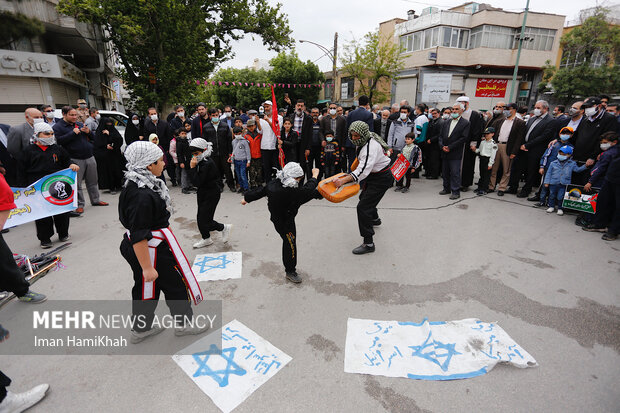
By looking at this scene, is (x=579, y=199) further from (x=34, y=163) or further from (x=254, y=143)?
(x=34, y=163)

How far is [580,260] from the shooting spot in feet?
14.4

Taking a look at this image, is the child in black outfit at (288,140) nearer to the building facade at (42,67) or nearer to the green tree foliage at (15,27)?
the green tree foliage at (15,27)

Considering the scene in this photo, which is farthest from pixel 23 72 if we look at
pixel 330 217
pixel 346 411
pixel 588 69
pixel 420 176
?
pixel 588 69

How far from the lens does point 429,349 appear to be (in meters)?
2.72

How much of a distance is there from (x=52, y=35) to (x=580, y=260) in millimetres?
21203

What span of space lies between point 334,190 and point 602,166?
5.03 metres

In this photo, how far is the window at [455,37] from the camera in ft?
89.8

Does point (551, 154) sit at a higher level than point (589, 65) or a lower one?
lower

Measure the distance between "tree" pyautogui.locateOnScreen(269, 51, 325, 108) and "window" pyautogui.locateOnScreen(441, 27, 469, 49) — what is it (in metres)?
12.5

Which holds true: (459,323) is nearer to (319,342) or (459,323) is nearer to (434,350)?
(434,350)

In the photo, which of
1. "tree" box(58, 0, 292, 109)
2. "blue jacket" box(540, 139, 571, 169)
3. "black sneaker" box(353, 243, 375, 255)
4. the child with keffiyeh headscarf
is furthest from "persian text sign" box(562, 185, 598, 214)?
"tree" box(58, 0, 292, 109)

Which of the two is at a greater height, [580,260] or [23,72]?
[23,72]

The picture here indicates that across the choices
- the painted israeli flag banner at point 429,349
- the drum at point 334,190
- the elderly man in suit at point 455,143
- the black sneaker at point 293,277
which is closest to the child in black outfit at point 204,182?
the black sneaker at point 293,277

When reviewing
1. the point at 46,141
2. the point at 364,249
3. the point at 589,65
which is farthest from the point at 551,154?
the point at 589,65
